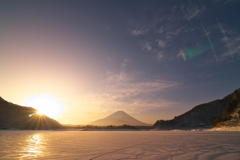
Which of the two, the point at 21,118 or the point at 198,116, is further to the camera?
the point at 198,116

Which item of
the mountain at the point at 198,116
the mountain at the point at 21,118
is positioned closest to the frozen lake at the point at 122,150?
the mountain at the point at 21,118

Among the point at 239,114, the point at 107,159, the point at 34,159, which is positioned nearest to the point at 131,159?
the point at 107,159

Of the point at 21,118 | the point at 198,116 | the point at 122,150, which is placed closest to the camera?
the point at 122,150

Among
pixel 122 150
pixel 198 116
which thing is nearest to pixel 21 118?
pixel 122 150

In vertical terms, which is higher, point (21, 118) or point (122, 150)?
point (21, 118)

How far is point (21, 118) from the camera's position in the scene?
55.7m

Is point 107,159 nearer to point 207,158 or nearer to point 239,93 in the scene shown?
point 207,158

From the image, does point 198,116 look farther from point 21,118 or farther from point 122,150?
point 122,150

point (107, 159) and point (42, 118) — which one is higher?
point (42, 118)

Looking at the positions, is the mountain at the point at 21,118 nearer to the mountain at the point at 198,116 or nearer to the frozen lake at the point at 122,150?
the mountain at the point at 198,116

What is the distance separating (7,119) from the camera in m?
52.8

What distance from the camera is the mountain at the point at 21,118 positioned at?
51.8 m

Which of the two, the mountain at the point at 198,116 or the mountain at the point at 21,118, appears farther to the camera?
the mountain at the point at 198,116

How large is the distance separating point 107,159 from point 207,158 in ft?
10.7
